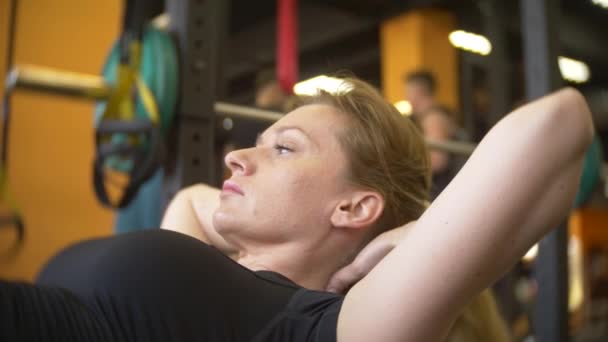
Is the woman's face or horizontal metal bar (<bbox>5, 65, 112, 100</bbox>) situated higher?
horizontal metal bar (<bbox>5, 65, 112, 100</bbox>)

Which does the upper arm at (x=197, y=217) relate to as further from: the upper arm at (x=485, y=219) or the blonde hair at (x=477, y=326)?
the upper arm at (x=485, y=219)

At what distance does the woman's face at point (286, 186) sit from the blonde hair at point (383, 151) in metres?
0.03

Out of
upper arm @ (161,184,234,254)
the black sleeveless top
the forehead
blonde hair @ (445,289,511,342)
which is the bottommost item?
blonde hair @ (445,289,511,342)

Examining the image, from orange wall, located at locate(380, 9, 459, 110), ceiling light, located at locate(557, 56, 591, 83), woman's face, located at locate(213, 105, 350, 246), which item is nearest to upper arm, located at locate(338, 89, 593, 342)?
woman's face, located at locate(213, 105, 350, 246)

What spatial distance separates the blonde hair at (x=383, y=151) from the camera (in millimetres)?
886

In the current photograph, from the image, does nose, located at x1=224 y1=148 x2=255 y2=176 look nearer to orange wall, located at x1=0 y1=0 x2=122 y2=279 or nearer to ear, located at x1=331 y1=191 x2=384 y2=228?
ear, located at x1=331 y1=191 x2=384 y2=228

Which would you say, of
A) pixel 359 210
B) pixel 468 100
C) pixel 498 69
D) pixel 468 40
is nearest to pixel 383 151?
pixel 359 210

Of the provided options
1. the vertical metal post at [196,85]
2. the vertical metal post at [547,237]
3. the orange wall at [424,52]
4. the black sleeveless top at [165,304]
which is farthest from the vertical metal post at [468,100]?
the black sleeveless top at [165,304]

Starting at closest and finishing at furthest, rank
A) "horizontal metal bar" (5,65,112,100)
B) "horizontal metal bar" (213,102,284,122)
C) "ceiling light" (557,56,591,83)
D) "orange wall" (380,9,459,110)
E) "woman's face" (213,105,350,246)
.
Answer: "woman's face" (213,105,350,246)
"horizontal metal bar" (5,65,112,100)
"horizontal metal bar" (213,102,284,122)
"orange wall" (380,9,459,110)
"ceiling light" (557,56,591,83)

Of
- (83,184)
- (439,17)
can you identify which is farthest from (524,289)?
(83,184)

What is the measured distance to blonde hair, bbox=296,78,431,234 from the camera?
2.91 ft

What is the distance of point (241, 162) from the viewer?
86 centimetres

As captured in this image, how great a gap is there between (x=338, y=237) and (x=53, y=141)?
194 centimetres

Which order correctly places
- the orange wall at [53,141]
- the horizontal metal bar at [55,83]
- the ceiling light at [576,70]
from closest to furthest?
1. the horizontal metal bar at [55,83]
2. the orange wall at [53,141]
3. the ceiling light at [576,70]
